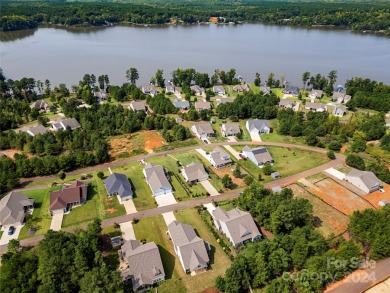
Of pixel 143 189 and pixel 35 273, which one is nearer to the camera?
pixel 35 273

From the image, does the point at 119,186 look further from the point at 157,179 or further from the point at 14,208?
the point at 14,208

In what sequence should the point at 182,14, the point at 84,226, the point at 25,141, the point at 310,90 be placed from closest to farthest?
the point at 84,226, the point at 25,141, the point at 310,90, the point at 182,14

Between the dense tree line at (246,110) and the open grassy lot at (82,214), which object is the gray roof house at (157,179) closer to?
the open grassy lot at (82,214)

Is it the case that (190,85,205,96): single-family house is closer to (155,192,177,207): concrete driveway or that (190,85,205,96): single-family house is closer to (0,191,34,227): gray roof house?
(155,192,177,207): concrete driveway

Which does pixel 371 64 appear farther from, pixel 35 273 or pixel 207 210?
pixel 35 273

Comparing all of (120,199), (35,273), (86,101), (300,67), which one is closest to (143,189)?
(120,199)

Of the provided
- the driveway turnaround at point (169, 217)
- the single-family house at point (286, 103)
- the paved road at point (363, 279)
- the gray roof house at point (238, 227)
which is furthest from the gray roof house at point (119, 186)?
the single-family house at point (286, 103)
